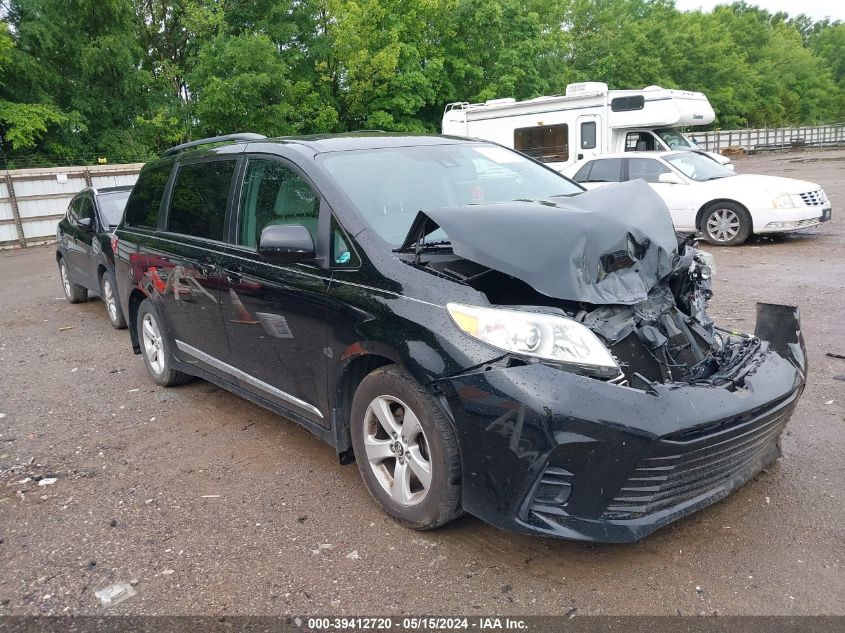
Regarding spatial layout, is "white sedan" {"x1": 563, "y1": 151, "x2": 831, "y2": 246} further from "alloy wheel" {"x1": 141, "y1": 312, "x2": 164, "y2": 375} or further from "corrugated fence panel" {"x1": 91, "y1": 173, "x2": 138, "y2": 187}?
"corrugated fence panel" {"x1": 91, "y1": 173, "x2": 138, "y2": 187}

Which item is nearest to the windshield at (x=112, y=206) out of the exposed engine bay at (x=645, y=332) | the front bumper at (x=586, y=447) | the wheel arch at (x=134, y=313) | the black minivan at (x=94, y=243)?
the black minivan at (x=94, y=243)

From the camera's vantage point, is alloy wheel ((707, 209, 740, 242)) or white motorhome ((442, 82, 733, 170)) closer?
alloy wheel ((707, 209, 740, 242))

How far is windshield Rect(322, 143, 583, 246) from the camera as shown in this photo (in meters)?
3.69

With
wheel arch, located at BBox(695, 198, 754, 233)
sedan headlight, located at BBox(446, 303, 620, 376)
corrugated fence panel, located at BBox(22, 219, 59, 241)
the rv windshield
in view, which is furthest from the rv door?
corrugated fence panel, located at BBox(22, 219, 59, 241)

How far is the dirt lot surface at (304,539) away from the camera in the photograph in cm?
283

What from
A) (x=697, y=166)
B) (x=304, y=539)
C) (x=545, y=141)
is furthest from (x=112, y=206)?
(x=545, y=141)

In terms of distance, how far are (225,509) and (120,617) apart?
898mm

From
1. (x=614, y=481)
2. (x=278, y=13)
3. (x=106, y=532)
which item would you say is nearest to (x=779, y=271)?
(x=614, y=481)

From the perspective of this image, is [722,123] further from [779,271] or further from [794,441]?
[794,441]

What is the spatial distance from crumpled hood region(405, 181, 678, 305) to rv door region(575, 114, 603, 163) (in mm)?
12860

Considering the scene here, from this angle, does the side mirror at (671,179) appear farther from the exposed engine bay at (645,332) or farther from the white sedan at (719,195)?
the exposed engine bay at (645,332)

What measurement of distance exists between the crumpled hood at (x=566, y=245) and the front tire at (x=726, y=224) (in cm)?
876

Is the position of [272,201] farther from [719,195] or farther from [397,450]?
[719,195]

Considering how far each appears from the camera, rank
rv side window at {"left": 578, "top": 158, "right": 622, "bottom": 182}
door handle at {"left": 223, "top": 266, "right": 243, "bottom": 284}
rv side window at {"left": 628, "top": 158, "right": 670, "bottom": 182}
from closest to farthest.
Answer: door handle at {"left": 223, "top": 266, "right": 243, "bottom": 284} < rv side window at {"left": 628, "top": 158, "right": 670, "bottom": 182} < rv side window at {"left": 578, "top": 158, "right": 622, "bottom": 182}
